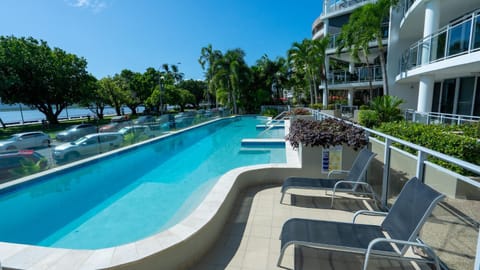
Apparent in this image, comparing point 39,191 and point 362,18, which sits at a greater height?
point 362,18

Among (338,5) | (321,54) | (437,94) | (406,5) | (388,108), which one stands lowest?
(388,108)

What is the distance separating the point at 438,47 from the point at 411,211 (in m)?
9.69

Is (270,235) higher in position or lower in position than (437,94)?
Answer: lower

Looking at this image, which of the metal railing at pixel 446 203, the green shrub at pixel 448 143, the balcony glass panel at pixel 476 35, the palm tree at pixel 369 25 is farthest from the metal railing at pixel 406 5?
the metal railing at pixel 446 203

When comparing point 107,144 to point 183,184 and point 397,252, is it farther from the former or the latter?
point 397,252

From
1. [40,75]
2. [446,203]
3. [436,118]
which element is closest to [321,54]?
[436,118]

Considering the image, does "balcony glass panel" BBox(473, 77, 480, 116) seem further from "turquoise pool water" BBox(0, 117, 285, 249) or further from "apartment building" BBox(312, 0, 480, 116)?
"turquoise pool water" BBox(0, 117, 285, 249)

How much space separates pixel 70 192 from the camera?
7062 millimetres

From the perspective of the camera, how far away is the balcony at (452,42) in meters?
6.89

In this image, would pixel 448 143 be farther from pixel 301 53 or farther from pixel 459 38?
pixel 301 53

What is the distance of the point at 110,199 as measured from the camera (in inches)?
266

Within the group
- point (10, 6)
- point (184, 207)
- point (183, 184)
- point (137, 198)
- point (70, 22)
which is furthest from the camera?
point (70, 22)

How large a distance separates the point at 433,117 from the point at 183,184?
438 inches

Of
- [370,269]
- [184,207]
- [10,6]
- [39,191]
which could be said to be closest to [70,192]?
[39,191]
